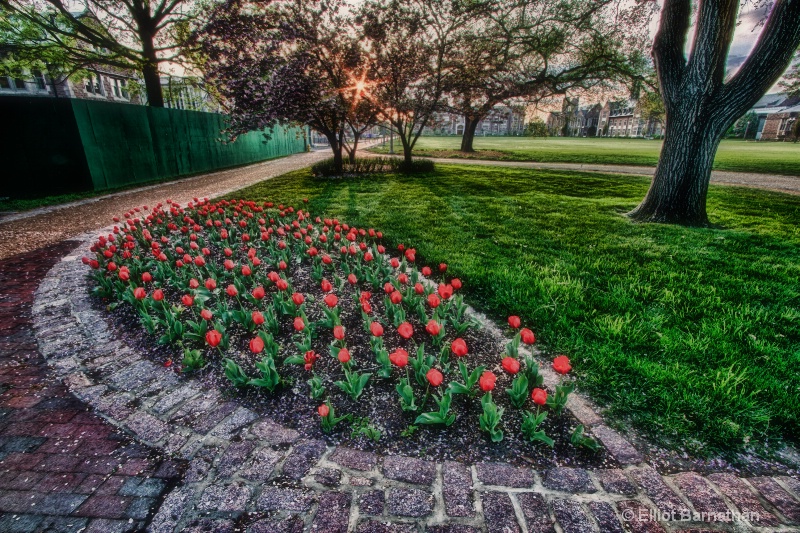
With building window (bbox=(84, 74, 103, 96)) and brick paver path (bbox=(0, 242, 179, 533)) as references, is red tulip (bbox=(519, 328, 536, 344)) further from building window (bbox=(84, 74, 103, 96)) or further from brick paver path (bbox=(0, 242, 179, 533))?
building window (bbox=(84, 74, 103, 96))

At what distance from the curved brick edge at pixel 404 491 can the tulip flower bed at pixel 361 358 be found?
147mm

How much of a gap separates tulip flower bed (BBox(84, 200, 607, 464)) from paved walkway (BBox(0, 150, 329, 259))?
2.99 meters

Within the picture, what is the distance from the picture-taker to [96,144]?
10320 mm

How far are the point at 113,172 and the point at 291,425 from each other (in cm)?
1270

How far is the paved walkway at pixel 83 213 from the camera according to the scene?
599cm

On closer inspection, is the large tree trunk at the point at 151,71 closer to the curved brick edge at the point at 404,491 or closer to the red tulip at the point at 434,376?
the curved brick edge at the point at 404,491

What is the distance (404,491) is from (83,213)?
31.7 feet

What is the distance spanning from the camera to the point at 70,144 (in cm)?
976

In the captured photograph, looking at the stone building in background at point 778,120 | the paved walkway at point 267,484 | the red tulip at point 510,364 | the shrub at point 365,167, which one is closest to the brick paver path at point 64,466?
the paved walkway at point 267,484

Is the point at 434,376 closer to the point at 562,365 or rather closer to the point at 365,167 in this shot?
the point at 562,365

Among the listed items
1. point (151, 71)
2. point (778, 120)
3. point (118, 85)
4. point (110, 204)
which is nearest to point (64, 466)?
point (110, 204)

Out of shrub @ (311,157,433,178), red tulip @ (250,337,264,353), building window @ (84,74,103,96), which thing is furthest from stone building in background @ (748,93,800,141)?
building window @ (84,74,103,96)

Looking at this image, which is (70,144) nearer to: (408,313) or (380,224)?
(380,224)

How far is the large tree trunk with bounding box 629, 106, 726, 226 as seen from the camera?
20.5 ft
